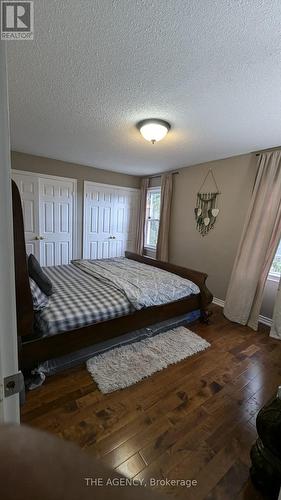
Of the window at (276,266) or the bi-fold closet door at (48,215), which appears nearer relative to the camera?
the window at (276,266)

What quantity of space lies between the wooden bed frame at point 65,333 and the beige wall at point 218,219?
85 cm

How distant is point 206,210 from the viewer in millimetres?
3713

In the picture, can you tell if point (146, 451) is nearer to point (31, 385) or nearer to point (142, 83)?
point (31, 385)

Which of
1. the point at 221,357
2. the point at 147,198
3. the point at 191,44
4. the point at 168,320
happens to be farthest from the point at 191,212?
the point at 191,44

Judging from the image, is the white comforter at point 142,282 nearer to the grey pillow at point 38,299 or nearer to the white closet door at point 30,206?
the grey pillow at point 38,299

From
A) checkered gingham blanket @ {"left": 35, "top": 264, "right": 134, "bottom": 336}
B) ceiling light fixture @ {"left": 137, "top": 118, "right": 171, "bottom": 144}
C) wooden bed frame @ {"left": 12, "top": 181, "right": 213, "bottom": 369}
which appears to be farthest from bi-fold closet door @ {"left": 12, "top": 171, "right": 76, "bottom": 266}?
wooden bed frame @ {"left": 12, "top": 181, "right": 213, "bottom": 369}

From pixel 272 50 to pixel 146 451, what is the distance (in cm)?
254

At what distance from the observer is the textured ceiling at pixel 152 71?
3.65 ft

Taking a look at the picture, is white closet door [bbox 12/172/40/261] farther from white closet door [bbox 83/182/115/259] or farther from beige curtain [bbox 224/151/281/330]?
beige curtain [bbox 224/151/281/330]

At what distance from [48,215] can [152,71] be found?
317cm

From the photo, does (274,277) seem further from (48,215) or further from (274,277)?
(48,215)

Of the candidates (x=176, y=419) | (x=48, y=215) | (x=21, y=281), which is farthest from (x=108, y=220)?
(x=176, y=419)

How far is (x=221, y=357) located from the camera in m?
2.24

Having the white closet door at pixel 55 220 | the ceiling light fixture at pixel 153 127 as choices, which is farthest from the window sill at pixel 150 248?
the ceiling light fixture at pixel 153 127
